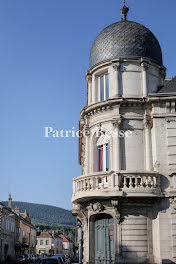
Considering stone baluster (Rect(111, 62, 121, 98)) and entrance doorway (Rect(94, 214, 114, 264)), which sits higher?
stone baluster (Rect(111, 62, 121, 98))

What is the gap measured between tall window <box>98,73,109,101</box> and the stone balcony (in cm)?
548

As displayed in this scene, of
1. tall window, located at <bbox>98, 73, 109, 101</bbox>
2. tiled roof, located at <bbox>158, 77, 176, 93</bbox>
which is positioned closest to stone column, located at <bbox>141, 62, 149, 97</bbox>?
tiled roof, located at <bbox>158, 77, 176, 93</bbox>

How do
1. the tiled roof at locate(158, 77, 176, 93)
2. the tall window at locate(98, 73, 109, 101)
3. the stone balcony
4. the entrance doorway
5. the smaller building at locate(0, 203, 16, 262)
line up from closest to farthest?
the stone balcony, the entrance doorway, the tiled roof at locate(158, 77, 176, 93), the tall window at locate(98, 73, 109, 101), the smaller building at locate(0, 203, 16, 262)

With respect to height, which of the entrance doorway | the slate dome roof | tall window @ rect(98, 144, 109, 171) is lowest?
the entrance doorway

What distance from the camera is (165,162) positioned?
1803cm

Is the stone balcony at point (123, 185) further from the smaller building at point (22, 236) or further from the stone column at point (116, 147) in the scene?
the smaller building at point (22, 236)

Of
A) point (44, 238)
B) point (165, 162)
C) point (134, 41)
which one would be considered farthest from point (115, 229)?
point (44, 238)

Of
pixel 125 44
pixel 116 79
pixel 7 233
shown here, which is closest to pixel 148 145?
pixel 116 79

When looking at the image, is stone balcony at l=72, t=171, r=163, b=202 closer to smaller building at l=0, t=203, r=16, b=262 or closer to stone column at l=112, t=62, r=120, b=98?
stone column at l=112, t=62, r=120, b=98

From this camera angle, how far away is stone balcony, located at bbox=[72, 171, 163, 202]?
670 inches

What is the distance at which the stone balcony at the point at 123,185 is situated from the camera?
670 inches

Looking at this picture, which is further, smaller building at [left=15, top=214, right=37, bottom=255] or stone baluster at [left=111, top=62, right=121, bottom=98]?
smaller building at [left=15, top=214, right=37, bottom=255]

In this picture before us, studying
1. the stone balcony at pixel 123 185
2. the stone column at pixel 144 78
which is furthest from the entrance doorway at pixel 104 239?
the stone column at pixel 144 78

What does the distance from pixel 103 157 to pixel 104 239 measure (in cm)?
459
